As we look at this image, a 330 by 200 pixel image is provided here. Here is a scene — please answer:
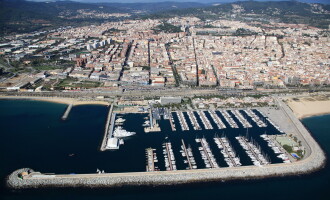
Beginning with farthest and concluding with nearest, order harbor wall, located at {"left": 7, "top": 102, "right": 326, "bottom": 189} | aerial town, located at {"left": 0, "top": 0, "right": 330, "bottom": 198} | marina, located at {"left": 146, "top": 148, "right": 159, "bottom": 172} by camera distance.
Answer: aerial town, located at {"left": 0, "top": 0, "right": 330, "bottom": 198}
marina, located at {"left": 146, "top": 148, "right": 159, "bottom": 172}
harbor wall, located at {"left": 7, "top": 102, "right": 326, "bottom": 189}

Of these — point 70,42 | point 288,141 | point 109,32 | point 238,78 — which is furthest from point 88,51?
point 288,141

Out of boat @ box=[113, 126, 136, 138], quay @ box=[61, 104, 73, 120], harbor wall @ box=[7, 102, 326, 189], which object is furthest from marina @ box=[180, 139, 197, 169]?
quay @ box=[61, 104, 73, 120]

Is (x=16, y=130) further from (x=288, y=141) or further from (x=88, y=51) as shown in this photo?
(x=88, y=51)

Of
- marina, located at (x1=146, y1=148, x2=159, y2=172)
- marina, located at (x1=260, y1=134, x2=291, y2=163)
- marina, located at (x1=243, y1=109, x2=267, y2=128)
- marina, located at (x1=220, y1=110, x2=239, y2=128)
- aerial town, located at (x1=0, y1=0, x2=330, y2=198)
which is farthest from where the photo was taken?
marina, located at (x1=243, y1=109, x2=267, y2=128)

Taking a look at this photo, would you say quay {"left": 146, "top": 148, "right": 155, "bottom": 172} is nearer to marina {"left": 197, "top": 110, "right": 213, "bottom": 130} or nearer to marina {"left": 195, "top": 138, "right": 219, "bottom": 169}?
marina {"left": 195, "top": 138, "right": 219, "bottom": 169}

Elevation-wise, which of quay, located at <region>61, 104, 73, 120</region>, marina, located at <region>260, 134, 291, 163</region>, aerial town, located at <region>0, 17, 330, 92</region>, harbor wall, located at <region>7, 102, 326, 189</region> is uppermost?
aerial town, located at <region>0, 17, 330, 92</region>
